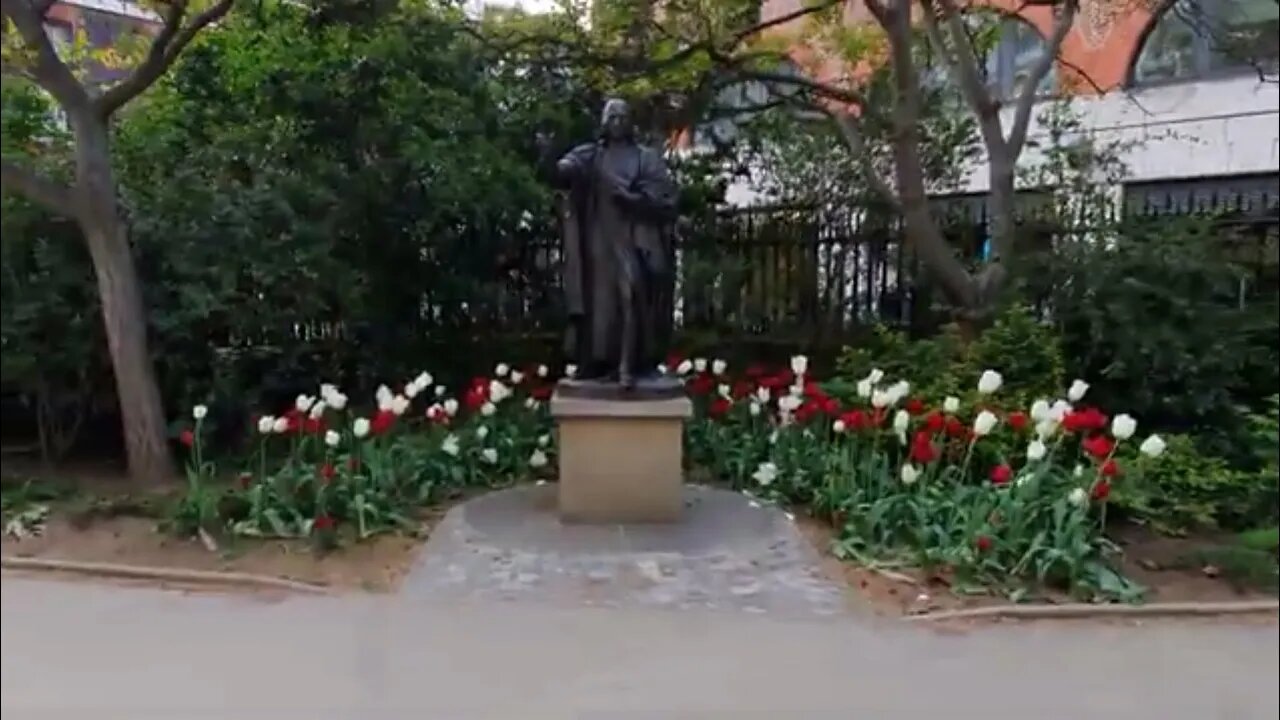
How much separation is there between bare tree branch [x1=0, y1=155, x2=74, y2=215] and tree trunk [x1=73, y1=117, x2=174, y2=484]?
1011 mm

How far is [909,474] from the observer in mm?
5020

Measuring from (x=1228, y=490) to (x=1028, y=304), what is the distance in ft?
13.8

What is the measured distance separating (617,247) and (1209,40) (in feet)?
12.1

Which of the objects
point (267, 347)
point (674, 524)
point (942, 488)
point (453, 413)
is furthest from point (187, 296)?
point (942, 488)

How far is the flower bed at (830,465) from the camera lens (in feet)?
14.9

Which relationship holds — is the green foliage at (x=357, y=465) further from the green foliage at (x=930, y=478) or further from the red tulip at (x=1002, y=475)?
the red tulip at (x=1002, y=475)

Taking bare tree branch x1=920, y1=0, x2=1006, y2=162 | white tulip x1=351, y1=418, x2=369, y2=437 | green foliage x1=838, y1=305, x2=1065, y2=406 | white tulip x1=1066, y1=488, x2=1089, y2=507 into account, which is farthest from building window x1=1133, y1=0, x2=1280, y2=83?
bare tree branch x1=920, y1=0, x2=1006, y2=162

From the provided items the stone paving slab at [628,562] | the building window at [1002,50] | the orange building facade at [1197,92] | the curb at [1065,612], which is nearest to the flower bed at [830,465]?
the curb at [1065,612]

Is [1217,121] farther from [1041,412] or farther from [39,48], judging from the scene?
[1041,412]

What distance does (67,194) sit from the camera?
285 cm

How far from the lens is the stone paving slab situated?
4.38 meters

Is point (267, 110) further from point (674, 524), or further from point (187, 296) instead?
point (674, 524)

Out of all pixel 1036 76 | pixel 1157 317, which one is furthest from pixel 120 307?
pixel 1157 317

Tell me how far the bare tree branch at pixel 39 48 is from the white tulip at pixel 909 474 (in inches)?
142
